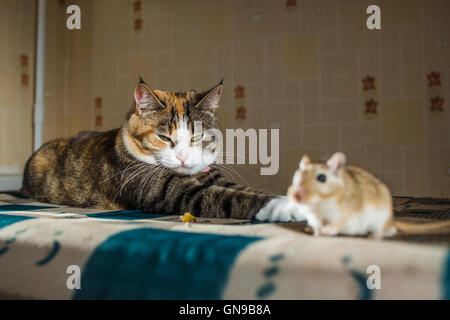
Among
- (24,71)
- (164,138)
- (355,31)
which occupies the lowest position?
(164,138)

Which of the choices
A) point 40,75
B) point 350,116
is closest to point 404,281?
point 350,116

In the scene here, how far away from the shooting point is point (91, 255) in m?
0.59

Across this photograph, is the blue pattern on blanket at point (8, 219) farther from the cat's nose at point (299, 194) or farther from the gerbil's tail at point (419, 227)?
the gerbil's tail at point (419, 227)

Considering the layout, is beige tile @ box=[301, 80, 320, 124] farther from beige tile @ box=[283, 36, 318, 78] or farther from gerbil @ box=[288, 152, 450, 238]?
gerbil @ box=[288, 152, 450, 238]

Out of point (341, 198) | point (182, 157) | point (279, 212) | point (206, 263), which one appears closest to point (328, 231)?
point (341, 198)

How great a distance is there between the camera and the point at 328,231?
0.49 meters

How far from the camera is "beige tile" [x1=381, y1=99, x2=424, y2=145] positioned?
5.74ft

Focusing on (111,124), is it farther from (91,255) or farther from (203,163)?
(91,255)

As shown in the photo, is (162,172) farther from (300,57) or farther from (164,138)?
(300,57)

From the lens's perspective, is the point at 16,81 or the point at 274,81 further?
the point at 16,81

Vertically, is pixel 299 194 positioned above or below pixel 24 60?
below

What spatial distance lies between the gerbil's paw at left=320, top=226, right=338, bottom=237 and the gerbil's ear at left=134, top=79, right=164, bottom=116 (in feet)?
2.19

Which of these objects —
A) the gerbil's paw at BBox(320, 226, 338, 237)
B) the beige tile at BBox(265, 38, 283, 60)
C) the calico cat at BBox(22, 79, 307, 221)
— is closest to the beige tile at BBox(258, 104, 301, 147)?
the beige tile at BBox(265, 38, 283, 60)

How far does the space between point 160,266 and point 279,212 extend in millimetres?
350
